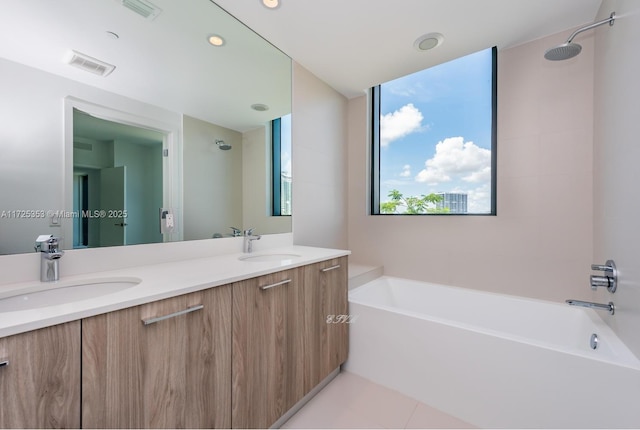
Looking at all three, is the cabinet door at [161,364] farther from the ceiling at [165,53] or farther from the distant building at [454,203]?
the distant building at [454,203]

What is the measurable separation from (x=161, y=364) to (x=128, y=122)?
111 centimetres

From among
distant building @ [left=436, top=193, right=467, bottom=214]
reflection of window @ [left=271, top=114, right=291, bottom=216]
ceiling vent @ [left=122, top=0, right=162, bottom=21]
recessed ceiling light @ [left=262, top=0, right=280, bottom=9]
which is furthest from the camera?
distant building @ [left=436, top=193, right=467, bottom=214]

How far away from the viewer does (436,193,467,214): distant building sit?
89.4 inches

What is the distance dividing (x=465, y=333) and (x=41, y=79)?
235cm

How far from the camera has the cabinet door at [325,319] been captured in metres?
1.48

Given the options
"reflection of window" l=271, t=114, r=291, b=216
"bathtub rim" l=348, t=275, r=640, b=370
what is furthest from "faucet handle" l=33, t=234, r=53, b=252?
"bathtub rim" l=348, t=275, r=640, b=370

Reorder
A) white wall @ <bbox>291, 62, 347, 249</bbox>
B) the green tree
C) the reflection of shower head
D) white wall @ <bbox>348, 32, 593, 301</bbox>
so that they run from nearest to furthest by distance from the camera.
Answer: the reflection of shower head, white wall @ <bbox>348, 32, 593, 301</bbox>, white wall @ <bbox>291, 62, 347, 249</bbox>, the green tree

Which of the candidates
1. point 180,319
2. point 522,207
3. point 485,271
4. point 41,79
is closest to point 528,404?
point 485,271

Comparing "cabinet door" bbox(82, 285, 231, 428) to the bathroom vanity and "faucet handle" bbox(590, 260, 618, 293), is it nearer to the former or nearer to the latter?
the bathroom vanity

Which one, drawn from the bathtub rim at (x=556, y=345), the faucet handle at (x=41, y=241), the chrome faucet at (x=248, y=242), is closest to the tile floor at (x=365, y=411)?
the bathtub rim at (x=556, y=345)

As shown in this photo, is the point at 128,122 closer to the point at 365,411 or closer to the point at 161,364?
the point at 161,364

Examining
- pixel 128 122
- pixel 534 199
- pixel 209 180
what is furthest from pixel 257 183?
pixel 534 199

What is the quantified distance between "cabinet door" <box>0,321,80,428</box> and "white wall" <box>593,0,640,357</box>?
208 cm

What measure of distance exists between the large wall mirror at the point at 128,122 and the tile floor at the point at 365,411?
47.3 inches
